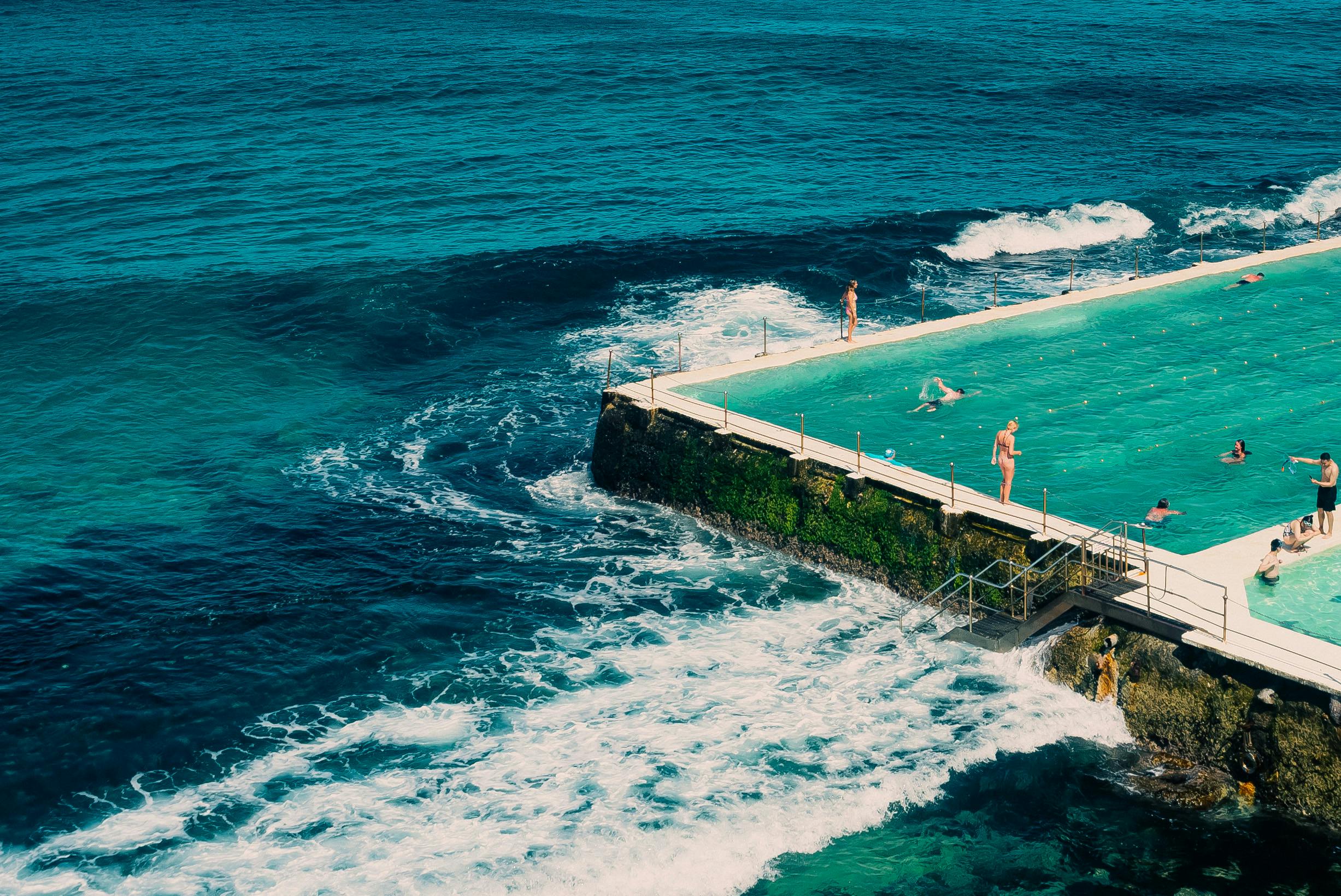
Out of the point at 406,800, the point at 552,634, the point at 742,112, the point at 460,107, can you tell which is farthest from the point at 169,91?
the point at 406,800

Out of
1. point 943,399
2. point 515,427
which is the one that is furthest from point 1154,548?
point 515,427

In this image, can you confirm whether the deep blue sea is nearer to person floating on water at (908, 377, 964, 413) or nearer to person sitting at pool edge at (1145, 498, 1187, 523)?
person sitting at pool edge at (1145, 498, 1187, 523)

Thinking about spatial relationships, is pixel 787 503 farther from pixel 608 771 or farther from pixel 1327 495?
pixel 1327 495

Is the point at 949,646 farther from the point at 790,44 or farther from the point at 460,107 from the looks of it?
the point at 790,44

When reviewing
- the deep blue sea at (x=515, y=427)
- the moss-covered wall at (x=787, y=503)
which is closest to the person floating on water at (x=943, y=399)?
the moss-covered wall at (x=787, y=503)

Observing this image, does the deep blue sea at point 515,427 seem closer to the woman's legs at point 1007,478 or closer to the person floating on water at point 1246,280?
the woman's legs at point 1007,478
